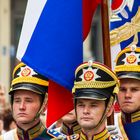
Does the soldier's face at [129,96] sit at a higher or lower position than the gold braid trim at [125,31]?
lower

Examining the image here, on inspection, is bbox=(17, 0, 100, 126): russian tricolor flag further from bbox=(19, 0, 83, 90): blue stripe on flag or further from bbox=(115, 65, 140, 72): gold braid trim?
bbox=(115, 65, 140, 72): gold braid trim

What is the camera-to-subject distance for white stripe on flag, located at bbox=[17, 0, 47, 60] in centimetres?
756

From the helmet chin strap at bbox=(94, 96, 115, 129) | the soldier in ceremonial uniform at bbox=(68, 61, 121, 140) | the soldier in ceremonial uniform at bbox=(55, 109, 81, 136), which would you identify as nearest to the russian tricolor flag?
the soldier in ceremonial uniform at bbox=(68, 61, 121, 140)

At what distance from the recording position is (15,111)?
7.37 meters

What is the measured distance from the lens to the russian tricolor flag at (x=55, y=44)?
746 cm

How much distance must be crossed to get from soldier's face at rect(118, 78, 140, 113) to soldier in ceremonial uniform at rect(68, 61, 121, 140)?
0.46 meters

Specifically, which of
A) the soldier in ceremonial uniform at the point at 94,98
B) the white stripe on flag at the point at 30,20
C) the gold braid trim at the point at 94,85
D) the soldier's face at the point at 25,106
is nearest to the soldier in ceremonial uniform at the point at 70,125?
the soldier's face at the point at 25,106

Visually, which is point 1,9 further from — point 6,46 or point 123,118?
point 123,118

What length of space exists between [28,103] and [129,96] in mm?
898

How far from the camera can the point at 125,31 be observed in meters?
8.66

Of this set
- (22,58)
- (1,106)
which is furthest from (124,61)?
(1,106)

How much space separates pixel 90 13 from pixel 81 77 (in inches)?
37.8

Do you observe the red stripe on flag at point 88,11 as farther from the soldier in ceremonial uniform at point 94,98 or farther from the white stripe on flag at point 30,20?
the soldier in ceremonial uniform at point 94,98

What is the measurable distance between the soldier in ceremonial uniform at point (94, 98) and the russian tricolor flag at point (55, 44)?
1.23 feet
